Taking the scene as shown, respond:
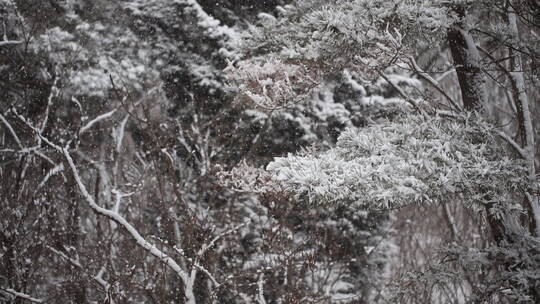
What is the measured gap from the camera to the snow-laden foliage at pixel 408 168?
3312 mm

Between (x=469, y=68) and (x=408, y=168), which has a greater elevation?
(x=469, y=68)

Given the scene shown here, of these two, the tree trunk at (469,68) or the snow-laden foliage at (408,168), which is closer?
the snow-laden foliage at (408,168)

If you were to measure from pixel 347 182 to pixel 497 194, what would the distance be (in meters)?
1.32

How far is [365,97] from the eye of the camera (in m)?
8.53

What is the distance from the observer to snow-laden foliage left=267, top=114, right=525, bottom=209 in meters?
3.31

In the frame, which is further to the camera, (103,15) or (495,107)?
(495,107)

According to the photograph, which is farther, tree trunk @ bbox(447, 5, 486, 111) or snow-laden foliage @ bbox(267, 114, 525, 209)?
tree trunk @ bbox(447, 5, 486, 111)

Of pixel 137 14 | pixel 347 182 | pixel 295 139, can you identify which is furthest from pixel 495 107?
pixel 347 182

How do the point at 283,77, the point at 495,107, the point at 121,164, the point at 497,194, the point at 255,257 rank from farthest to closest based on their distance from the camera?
the point at 495,107 → the point at 121,164 → the point at 255,257 → the point at 283,77 → the point at 497,194

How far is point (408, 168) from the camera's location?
344 cm

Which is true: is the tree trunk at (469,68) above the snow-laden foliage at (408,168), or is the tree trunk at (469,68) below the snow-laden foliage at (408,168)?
above

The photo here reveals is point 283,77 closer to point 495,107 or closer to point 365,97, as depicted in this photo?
point 365,97

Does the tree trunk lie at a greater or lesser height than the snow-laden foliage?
greater

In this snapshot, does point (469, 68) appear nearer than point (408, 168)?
No
